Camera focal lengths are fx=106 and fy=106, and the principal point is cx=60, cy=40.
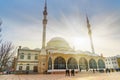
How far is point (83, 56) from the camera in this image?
31656 millimetres

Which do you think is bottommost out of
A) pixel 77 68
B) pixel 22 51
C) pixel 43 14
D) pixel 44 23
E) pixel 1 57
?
pixel 77 68

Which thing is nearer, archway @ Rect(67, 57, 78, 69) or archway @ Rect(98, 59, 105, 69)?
archway @ Rect(67, 57, 78, 69)

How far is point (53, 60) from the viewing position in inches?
1052

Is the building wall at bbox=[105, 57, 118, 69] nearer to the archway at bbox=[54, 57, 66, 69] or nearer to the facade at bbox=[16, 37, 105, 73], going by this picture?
the facade at bbox=[16, 37, 105, 73]

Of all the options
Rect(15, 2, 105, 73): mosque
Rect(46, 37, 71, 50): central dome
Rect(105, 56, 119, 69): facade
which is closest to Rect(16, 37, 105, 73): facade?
Rect(15, 2, 105, 73): mosque

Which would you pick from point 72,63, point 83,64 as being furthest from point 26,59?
point 83,64

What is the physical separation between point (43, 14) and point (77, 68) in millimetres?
19475

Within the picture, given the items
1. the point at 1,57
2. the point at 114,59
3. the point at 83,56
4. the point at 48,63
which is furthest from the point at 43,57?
the point at 114,59

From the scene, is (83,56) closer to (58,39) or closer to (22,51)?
(58,39)

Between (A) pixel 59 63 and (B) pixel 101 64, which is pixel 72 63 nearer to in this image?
(A) pixel 59 63

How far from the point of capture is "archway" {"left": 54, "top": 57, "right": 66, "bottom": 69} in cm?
2688

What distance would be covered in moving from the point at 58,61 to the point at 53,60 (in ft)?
5.06

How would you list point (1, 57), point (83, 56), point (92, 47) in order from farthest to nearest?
1. point (92, 47)
2. point (83, 56)
3. point (1, 57)

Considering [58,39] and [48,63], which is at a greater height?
[58,39]
